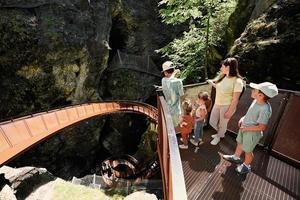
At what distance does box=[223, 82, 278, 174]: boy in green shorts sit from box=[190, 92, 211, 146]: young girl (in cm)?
91

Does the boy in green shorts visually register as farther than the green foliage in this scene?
No

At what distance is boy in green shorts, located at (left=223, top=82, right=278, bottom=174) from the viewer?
12.5 ft

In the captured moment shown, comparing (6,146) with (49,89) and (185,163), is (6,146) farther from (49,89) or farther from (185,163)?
(49,89)

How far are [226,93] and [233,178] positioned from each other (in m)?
1.59

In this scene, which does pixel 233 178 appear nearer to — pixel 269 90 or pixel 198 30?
pixel 269 90

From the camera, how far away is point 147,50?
2620cm

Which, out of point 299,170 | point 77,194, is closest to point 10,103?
point 77,194

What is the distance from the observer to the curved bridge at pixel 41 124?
24.2ft

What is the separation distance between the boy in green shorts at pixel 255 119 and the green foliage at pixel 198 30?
7802mm

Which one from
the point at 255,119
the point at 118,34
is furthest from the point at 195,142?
the point at 118,34

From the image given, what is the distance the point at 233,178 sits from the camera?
13.7 ft

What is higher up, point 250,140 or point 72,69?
point 250,140

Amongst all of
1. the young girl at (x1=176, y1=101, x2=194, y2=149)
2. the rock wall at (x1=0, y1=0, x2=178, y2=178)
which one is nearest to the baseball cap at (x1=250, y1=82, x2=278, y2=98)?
the young girl at (x1=176, y1=101, x2=194, y2=149)

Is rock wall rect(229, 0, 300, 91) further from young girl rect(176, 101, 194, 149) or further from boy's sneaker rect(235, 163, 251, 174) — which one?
boy's sneaker rect(235, 163, 251, 174)
